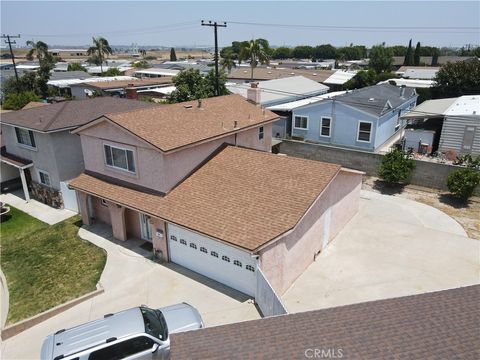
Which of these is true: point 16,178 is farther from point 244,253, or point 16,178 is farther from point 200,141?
point 244,253

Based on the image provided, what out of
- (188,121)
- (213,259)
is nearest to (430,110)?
(188,121)

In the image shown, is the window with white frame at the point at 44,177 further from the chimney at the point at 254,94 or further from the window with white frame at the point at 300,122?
the window with white frame at the point at 300,122

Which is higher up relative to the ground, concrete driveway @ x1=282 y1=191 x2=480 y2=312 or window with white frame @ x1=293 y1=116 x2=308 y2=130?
window with white frame @ x1=293 y1=116 x2=308 y2=130

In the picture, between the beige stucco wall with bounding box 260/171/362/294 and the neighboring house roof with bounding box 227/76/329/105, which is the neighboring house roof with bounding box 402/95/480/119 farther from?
the neighboring house roof with bounding box 227/76/329/105

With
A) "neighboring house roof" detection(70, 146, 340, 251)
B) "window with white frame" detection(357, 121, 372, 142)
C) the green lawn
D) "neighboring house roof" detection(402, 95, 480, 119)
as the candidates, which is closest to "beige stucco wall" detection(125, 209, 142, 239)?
"neighboring house roof" detection(70, 146, 340, 251)

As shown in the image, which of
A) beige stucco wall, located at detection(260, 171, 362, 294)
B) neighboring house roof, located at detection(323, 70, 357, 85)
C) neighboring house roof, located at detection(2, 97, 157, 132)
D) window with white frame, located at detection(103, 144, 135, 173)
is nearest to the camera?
beige stucco wall, located at detection(260, 171, 362, 294)

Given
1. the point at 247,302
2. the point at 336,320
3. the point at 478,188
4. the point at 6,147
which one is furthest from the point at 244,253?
the point at 6,147
